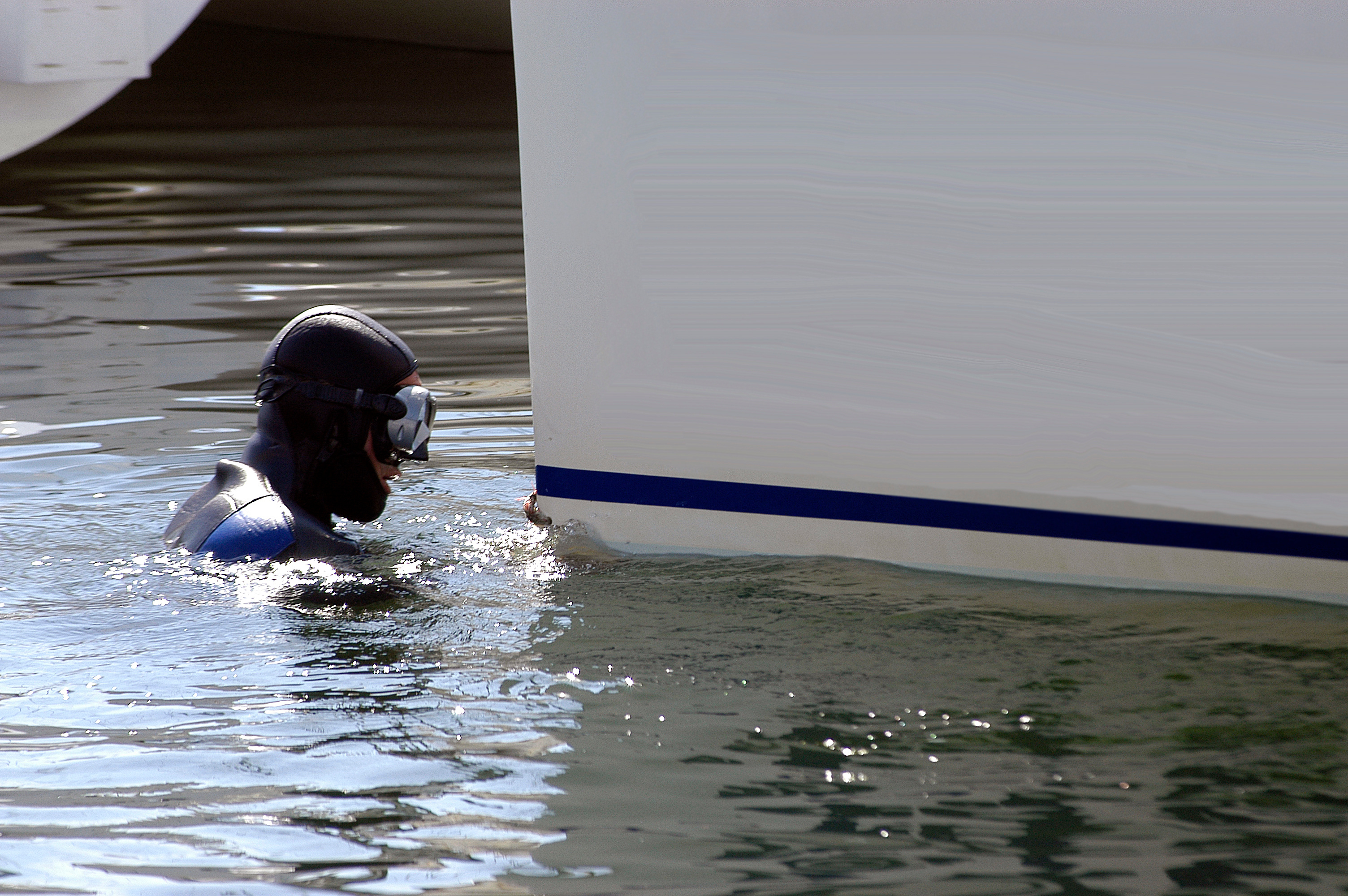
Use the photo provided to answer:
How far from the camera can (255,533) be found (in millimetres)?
3467

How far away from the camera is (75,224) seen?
410 inches

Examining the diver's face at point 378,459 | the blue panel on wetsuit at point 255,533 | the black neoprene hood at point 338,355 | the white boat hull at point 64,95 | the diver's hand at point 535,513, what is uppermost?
the white boat hull at point 64,95

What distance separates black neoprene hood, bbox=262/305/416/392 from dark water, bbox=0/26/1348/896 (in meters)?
0.41

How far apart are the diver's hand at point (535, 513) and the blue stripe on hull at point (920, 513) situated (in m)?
0.05

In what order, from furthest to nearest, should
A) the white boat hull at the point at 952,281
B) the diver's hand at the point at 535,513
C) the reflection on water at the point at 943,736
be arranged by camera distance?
the diver's hand at the point at 535,513 < the white boat hull at the point at 952,281 < the reflection on water at the point at 943,736

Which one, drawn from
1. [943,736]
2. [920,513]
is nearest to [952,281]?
[920,513]

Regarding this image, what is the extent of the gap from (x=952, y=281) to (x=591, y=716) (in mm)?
1206

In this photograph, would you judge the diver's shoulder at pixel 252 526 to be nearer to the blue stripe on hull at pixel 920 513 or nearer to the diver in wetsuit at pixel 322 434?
the diver in wetsuit at pixel 322 434

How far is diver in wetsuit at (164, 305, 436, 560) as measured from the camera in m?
3.56

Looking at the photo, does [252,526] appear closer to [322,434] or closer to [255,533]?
[255,533]

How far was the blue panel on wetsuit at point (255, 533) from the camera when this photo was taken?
11.4ft

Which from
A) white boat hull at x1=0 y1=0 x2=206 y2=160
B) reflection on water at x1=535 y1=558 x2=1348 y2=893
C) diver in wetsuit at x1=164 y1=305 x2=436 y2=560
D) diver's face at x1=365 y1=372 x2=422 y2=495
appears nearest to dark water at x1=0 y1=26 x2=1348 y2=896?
reflection on water at x1=535 y1=558 x2=1348 y2=893

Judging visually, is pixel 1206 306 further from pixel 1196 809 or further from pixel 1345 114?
pixel 1196 809

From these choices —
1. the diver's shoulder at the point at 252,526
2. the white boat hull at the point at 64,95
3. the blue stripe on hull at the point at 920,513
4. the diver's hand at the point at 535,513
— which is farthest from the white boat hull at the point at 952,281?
the white boat hull at the point at 64,95
